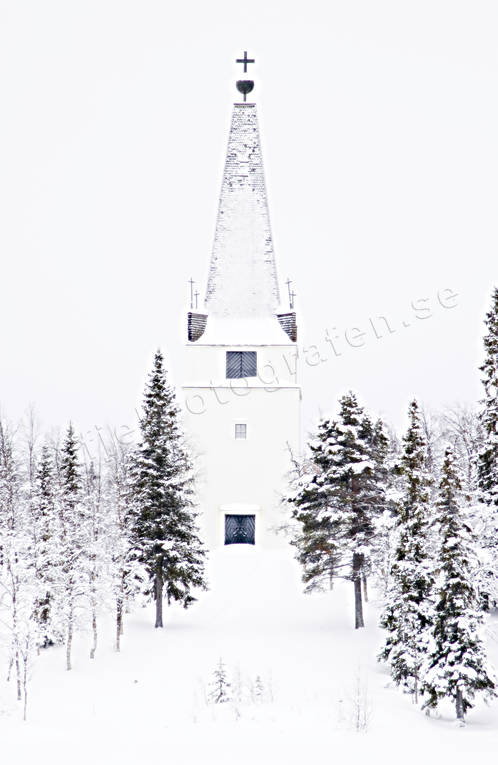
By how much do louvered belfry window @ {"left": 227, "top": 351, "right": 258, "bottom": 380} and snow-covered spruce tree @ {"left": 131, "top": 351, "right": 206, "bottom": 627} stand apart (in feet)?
60.0

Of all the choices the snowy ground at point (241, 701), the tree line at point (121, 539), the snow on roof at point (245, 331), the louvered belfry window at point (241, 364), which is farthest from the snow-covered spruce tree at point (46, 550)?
the snow on roof at point (245, 331)

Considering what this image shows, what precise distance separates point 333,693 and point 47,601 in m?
14.0

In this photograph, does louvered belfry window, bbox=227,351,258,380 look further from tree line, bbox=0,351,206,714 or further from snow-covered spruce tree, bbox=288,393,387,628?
snow-covered spruce tree, bbox=288,393,387,628

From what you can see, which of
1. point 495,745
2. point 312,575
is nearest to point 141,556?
point 312,575

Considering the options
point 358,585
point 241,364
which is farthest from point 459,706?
point 241,364

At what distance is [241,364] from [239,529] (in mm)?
9825

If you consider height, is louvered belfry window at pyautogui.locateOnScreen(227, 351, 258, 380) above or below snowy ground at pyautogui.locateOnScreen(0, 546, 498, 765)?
above

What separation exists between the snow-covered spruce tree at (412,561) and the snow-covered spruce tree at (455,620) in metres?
1.65


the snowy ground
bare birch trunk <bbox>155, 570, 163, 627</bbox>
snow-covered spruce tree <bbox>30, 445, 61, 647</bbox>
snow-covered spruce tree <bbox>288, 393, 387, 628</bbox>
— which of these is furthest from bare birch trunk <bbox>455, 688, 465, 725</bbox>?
snow-covered spruce tree <bbox>30, 445, 61, 647</bbox>

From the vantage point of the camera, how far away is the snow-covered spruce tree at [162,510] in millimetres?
32562

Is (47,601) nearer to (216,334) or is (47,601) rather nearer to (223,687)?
(223,687)

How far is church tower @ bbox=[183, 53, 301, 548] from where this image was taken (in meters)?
50.7

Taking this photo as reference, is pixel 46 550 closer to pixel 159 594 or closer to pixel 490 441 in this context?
pixel 159 594

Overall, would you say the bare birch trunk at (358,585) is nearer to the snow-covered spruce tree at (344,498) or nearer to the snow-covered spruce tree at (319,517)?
the snow-covered spruce tree at (344,498)
